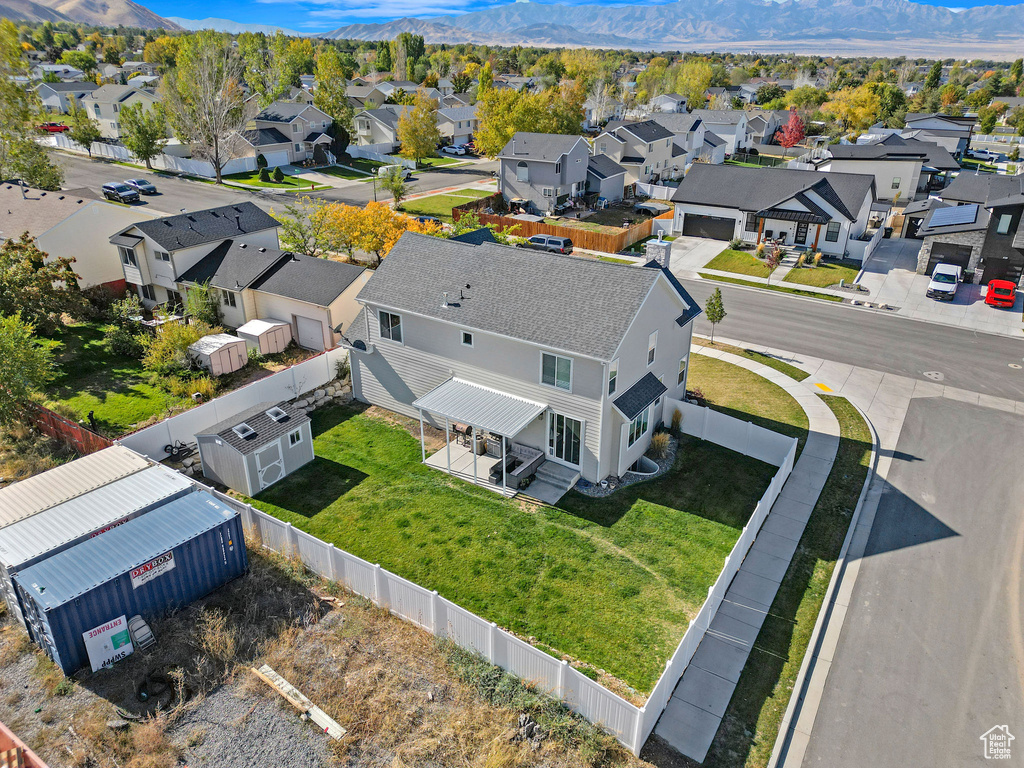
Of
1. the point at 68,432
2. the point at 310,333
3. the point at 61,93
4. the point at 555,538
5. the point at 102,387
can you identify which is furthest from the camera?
the point at 61,93

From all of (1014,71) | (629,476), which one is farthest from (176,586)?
(1014,71)

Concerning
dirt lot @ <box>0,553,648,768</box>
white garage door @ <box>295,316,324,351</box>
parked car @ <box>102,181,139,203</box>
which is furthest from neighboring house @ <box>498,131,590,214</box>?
dirt lot @ <box>0,553,648,768</box>

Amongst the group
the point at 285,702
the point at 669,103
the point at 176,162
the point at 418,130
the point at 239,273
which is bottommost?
the point at 285,702

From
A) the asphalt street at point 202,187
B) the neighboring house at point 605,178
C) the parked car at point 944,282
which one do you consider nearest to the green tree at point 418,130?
the asphalt street at point 202,187

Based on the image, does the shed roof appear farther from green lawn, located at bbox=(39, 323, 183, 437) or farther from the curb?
the curb

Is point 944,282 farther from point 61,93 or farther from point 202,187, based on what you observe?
point 61,93

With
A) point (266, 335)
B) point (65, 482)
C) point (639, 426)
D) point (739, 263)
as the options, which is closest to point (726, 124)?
point (739, 263)
